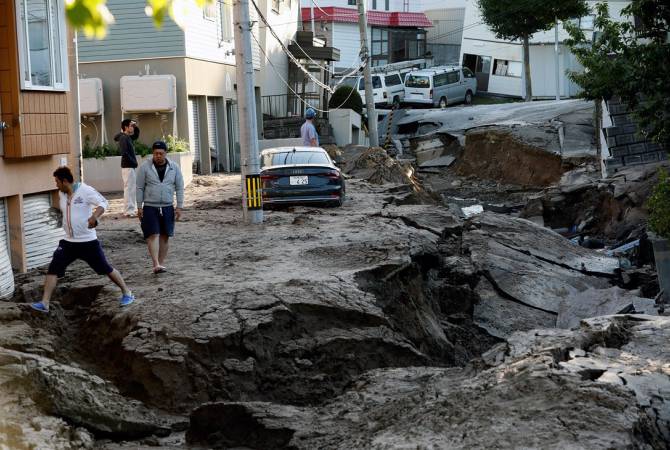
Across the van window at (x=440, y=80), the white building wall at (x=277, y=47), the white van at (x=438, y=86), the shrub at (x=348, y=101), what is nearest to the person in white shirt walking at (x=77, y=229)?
the white building wall at (x=277, y=47)

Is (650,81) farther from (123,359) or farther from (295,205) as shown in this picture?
(123,359)

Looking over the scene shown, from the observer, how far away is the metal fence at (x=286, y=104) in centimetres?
3550

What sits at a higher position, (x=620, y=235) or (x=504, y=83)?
(x=504, y=83)

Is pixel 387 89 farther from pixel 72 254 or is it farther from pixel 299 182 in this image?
pixel 72 254

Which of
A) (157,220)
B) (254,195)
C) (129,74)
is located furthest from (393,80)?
(157,220)

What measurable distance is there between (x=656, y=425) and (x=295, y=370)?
3.60 metres

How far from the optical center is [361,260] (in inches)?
483

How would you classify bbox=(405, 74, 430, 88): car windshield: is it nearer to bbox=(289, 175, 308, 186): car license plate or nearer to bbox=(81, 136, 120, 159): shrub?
bbox=(81, 136, 120, 159): shrub

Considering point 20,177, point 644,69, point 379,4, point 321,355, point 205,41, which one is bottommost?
point 321,355

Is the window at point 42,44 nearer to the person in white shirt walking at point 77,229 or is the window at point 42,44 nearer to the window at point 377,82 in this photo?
the person in white shirt walking at point 77,229

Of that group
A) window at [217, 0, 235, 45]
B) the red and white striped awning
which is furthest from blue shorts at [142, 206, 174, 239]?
the red and white striped awning

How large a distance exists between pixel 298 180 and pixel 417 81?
29.9 m

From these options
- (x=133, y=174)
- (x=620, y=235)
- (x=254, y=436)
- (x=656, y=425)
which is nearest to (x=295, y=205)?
(x=133, y=174)

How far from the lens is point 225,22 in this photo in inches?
1123
